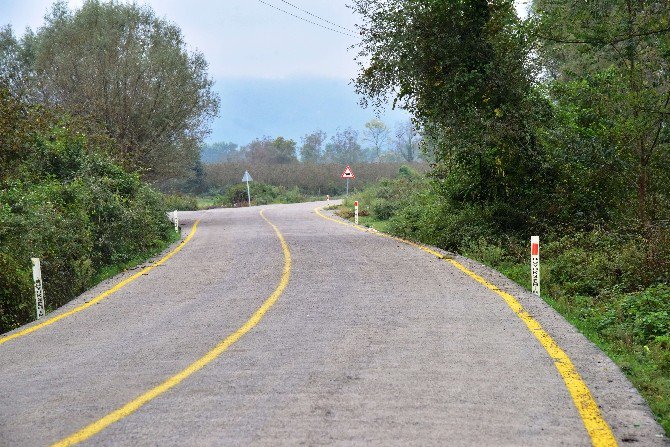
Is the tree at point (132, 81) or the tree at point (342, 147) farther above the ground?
the tree at point (342, 147)

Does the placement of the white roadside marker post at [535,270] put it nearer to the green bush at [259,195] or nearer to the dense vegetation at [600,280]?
the dense vegetation at [600,280]

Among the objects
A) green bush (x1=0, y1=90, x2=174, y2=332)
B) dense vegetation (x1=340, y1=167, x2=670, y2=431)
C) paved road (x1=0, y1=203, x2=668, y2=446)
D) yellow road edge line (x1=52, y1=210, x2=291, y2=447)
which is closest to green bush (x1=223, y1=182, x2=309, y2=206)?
green bush (x1=0, y1=90, x2=174, y2=332)

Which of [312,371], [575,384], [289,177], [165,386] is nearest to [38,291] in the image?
[165,386]

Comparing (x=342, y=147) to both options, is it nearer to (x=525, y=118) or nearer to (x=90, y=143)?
(x=90, y=143)

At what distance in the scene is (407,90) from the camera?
852 inches

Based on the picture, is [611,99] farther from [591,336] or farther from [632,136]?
[591,336]

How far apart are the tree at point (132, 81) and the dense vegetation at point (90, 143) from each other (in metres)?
0.06

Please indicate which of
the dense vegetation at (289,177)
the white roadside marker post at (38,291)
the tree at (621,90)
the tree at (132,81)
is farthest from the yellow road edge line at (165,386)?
the dense vegetation at (289,177)

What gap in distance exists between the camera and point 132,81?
34.5 m

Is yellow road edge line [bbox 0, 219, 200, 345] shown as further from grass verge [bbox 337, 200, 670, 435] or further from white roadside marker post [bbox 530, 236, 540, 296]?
grass verge [bbox 337, 200, 670, 435]

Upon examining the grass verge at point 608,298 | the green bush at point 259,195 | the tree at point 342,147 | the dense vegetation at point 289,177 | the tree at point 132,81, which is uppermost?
the tree at point 342,147

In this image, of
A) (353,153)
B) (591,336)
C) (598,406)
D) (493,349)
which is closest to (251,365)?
(493,349)

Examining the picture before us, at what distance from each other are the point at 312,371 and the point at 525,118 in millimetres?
14336

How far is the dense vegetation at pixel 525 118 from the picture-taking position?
1775 centimetres
